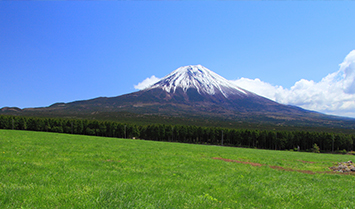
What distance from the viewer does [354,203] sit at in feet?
26.5

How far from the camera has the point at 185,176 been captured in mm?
10477

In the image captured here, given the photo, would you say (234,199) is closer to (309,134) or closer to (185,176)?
(185,176)

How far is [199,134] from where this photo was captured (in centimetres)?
10731

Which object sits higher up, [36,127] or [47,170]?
[47,170]

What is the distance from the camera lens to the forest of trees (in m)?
94.5

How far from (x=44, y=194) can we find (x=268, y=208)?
7.40 m

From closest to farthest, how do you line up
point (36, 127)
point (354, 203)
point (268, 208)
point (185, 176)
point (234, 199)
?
point (268, 208)
point (234, 199)
point (354, 203)
point (185, 176)
point (36, 127)

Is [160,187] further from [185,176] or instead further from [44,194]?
[44,194]

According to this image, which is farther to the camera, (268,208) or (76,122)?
(76,122)

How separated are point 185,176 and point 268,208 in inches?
180

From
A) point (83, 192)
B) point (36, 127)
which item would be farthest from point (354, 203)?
point (36, 127)

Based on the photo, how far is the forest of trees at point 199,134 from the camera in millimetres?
94500

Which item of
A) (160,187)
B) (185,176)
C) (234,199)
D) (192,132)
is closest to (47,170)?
(160,187)

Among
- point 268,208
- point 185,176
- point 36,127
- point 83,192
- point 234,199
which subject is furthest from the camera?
point 36,127
